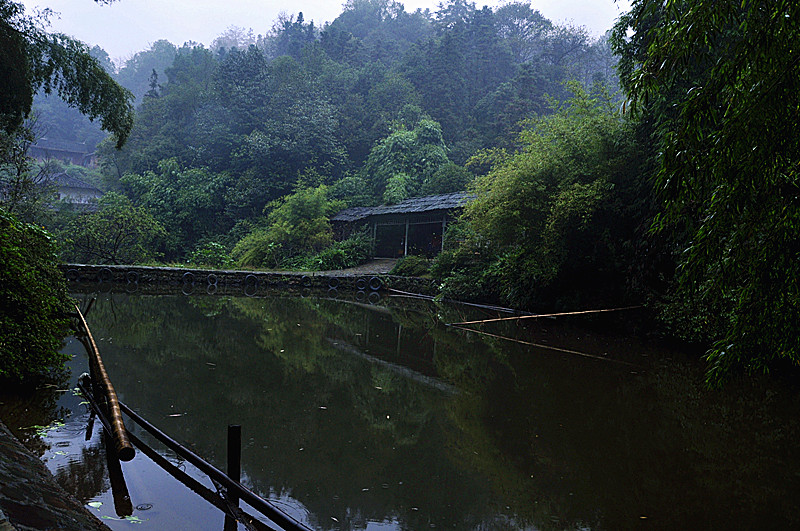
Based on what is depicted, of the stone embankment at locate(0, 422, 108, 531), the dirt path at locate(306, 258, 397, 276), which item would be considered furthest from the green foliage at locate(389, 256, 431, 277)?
the stone embankment at locate(0, 422, 108, 531)

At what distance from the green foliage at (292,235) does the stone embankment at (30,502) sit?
2250 cm

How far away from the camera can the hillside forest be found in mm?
2953

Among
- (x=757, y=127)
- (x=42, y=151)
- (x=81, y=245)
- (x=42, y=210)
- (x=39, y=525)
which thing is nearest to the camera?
(x=39, y=525)

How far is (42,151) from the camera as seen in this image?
45.6 m

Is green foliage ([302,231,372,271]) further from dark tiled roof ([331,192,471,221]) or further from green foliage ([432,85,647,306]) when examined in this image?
green foliage ([432,85,647,306])

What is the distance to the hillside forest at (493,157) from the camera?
116 inches

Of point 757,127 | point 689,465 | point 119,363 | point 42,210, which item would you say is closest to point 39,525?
point 757,127

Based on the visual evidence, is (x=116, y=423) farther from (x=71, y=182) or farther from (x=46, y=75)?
(x=71, y=182)

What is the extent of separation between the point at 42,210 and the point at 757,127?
2775 cm

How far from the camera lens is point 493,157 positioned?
15.5 meters

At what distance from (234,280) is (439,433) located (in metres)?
17.1

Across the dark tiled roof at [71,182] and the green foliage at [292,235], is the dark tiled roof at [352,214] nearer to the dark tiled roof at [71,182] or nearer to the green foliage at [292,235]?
the green foliage at [292,235]

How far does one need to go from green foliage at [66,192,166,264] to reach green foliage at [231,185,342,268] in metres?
4.15

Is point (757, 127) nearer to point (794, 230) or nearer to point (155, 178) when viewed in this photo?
point (794, 230)
